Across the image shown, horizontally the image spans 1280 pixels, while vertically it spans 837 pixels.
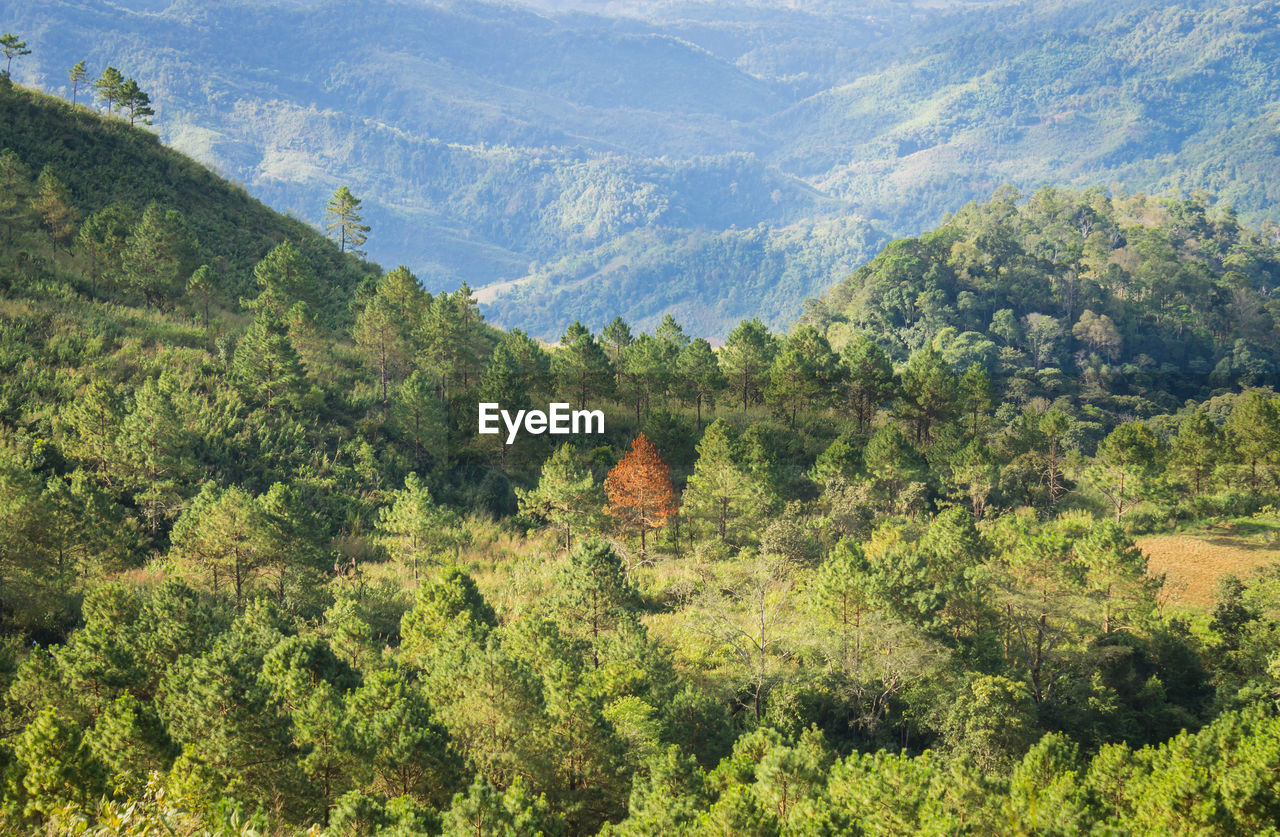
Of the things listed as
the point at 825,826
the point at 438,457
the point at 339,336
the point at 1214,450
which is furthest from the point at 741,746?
the point at 339,336

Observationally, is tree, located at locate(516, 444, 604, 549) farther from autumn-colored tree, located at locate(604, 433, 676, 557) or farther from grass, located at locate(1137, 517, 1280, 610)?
grass, located at locate(1137, 517, 1280, 610)

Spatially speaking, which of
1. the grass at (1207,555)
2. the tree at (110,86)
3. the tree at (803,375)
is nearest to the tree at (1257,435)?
the grass at (1207,555)

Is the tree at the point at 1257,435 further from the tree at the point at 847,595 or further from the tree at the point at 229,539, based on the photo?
the tree at the point at 229,539

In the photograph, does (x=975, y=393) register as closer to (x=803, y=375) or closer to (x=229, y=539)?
(x=803, y=375)

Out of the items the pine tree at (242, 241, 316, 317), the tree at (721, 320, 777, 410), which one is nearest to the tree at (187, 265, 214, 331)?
the pine tree at (242, 241, 316, 317)

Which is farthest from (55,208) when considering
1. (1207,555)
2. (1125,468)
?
(1207,555)

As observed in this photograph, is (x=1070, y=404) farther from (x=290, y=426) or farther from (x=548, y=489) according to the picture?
(x=290, y=426)
